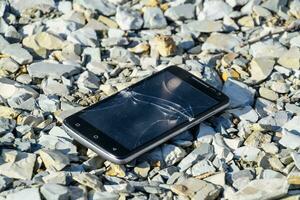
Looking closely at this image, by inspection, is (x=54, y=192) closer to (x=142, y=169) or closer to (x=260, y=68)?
(x=142, y=169)

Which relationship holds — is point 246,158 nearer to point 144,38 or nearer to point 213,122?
point 213,122

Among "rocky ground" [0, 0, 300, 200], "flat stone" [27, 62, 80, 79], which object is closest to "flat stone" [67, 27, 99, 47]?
"rocky ground" [0, 0, 300, 200]

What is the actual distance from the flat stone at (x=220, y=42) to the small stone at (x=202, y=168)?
1.42 ft

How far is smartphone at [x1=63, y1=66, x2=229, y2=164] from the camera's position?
1.52 m

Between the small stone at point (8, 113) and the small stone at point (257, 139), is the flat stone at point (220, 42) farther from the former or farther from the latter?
the small stone at point (8, 113)

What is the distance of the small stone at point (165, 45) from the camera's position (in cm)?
185

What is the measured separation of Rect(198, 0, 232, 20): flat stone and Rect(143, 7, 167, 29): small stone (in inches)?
4.0

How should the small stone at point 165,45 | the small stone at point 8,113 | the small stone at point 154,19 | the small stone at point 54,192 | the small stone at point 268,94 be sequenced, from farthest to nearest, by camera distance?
the small stone at point 154,19, the small stone at point 165,45, the small stone at point 268,94, the small stone at point 8,113, the small stone at point 54,192

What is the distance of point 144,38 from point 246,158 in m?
0.50

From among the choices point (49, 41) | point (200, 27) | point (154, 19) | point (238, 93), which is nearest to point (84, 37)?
point (49, 41)

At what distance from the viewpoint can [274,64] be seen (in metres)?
1.84

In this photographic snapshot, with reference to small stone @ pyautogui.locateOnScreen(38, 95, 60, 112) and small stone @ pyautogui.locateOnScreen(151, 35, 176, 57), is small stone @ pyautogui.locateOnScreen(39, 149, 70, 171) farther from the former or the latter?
small stone @ pyautogui.locateOnScreen(151, 35, 176, 57)

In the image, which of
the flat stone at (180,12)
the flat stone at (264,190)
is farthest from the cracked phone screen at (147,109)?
the flat stone at (180,12)

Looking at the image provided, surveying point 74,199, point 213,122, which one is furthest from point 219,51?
point 74,199
